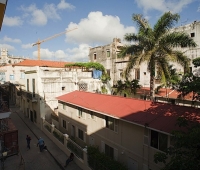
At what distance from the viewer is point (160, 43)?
16.2 metres

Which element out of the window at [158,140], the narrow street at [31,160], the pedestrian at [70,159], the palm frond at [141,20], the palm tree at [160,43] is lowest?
the narrow street at [31,160]

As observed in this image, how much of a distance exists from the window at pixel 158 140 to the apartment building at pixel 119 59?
52.6 feet

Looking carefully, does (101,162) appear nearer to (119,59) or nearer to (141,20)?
(141,20)

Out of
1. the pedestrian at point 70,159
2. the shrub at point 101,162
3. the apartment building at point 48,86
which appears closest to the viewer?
the shrub at point 101,162

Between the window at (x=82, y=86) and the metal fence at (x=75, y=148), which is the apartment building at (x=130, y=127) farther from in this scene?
the window at (x=82, y=86)

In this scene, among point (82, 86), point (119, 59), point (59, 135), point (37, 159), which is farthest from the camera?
point (119, 59)

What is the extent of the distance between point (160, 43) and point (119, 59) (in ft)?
48.6

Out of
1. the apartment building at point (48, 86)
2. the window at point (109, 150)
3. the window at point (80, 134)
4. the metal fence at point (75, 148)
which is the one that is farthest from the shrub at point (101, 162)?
the apartment building at point (48, 86)

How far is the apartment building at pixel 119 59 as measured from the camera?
2230 cm

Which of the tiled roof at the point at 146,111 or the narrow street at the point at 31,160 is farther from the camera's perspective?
the narrow street at the point at 31,160

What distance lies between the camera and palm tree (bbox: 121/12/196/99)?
15508mm

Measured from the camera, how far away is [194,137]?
19.2ft

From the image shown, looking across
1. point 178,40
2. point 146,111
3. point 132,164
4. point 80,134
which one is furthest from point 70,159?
point 178,40

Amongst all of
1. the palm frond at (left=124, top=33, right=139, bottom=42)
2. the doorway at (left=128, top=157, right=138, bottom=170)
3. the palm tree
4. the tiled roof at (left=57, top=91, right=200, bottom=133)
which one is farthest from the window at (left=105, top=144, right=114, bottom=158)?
the palm frond at (left=124, top=33, right=139, bottom=42)
